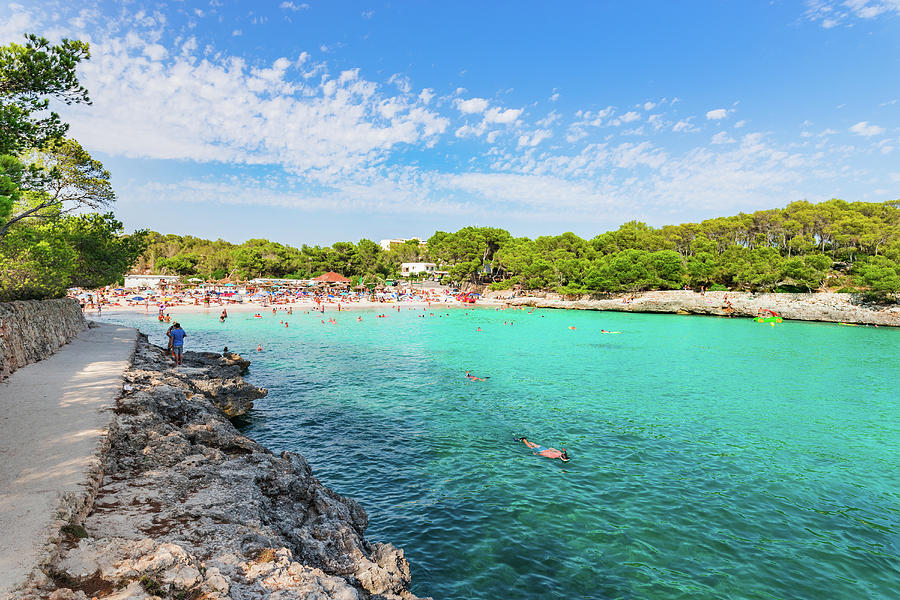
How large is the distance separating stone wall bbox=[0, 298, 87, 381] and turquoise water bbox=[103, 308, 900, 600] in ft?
24.5

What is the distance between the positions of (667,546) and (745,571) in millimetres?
1325

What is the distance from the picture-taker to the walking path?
5.03m

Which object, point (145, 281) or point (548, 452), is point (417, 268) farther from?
point (548, 452)

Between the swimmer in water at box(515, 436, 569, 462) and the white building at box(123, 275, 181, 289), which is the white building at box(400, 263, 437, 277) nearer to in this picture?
the white building at box(123, 275, 181, 289)

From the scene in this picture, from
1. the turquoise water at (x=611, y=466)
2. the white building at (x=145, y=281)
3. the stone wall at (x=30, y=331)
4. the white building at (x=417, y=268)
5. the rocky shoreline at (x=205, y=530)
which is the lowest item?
the turquoise water at (x=611, y=466)

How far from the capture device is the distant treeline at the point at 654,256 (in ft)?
198

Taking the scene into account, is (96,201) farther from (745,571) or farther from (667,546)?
(745,571)

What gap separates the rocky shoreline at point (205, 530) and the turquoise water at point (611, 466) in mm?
1787

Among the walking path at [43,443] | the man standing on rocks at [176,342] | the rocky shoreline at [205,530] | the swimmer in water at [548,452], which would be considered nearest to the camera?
the rocky shoreline at [205,530]

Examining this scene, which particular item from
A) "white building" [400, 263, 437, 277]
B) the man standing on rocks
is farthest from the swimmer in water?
"white building" [400, 263, 437, 277]

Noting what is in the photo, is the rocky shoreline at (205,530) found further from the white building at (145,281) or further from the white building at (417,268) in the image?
the white building at (417,268)

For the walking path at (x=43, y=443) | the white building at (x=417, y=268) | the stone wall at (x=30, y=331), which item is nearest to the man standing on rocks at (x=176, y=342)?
the stone wall at (x=30, y=331)

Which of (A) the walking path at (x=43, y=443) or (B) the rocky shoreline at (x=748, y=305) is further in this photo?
(B) the rocky shoreline at (x=748, y=305)

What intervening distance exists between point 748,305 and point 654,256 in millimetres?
16969
